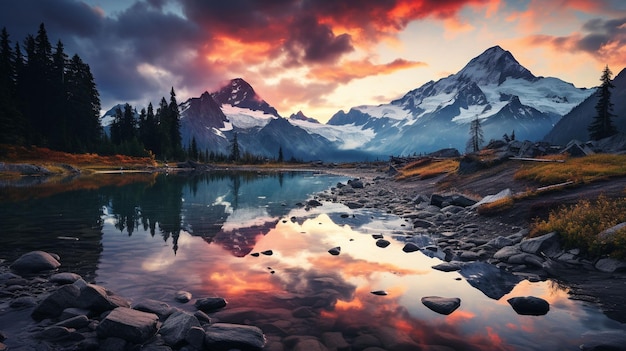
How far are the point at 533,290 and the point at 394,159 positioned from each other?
87.9 meters

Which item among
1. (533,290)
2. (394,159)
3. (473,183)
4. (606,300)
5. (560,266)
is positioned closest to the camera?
(606,300)

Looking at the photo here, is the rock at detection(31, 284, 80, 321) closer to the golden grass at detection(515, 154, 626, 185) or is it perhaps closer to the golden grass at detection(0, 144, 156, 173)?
the golden grass at detection(515, 154, 626, 185)

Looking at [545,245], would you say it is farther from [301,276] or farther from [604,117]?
[604,117]

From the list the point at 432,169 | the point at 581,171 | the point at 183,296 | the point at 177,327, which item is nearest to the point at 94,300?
the point at 183,296

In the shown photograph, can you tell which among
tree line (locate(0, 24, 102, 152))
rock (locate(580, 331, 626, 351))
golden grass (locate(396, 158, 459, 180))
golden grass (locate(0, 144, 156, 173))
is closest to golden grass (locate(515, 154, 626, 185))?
rock (locate(580, 331, 626, 351))

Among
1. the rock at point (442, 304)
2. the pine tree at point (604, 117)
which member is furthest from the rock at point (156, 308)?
the pine tree at point (604, 117)

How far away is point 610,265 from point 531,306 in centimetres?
466

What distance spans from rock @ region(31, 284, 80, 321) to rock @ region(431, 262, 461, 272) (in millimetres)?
10932

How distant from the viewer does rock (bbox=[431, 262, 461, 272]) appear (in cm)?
1241

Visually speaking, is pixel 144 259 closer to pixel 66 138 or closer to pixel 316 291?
pixel 316 291

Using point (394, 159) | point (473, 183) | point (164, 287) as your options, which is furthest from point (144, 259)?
point (394, 159)

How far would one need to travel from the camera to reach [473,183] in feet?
Result: 111

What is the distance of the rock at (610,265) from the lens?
439 inches

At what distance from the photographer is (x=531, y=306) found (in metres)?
9.05
